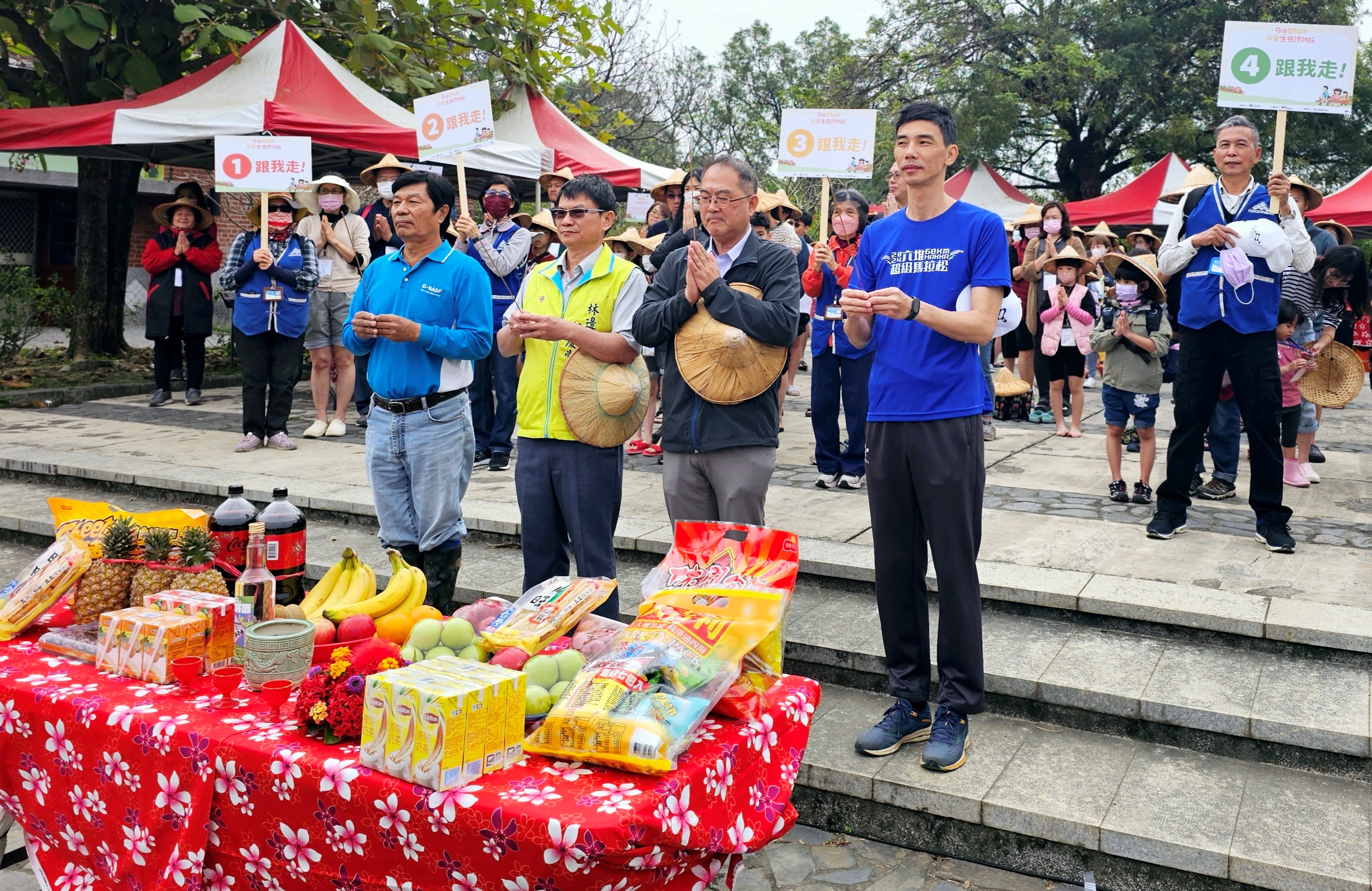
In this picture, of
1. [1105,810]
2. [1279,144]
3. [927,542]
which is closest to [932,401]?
[927,542]

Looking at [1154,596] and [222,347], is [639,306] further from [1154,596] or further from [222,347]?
[222,347]

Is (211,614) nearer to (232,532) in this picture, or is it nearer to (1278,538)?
(232,532)

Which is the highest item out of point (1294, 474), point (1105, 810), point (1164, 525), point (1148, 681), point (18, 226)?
point (18, 226)

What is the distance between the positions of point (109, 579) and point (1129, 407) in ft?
18.7

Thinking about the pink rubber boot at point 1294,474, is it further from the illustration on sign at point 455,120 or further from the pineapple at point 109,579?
the pineapple at point 109,579

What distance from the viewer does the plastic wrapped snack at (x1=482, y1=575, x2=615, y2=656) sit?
8.95ft

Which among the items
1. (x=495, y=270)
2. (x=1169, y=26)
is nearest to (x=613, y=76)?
(x=1169, y=26)

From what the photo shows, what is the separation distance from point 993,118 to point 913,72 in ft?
9.02

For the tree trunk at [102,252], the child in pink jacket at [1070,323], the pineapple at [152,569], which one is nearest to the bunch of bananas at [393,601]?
the pineapple at [152,569]

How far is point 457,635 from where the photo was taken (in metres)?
2.76

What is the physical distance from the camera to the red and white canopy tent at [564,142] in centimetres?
1211

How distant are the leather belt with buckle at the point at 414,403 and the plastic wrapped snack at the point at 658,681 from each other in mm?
1910

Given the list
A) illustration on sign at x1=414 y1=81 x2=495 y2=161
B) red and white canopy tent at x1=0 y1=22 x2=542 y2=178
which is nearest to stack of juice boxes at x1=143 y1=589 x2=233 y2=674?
illustration on sign at x1=414 y1=81 x2=495 y2=161

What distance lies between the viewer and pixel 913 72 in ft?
88.6
